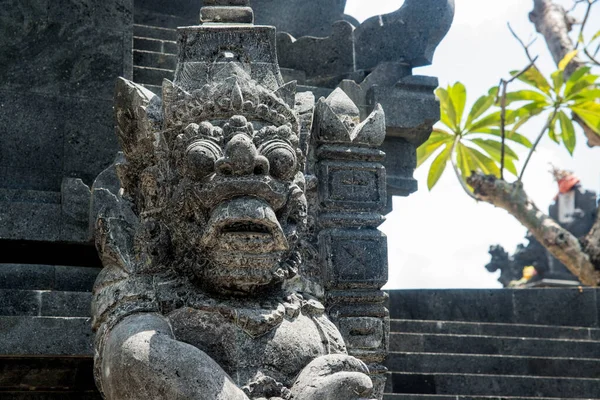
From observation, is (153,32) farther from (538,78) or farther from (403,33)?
(538,78)

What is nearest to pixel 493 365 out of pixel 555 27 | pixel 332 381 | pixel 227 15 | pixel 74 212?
pixel 74 212

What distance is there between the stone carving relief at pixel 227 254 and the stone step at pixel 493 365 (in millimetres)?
3394

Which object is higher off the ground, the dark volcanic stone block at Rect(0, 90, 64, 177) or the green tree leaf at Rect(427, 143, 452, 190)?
the green tree leaf at Rect(427, 143, 452, 190)

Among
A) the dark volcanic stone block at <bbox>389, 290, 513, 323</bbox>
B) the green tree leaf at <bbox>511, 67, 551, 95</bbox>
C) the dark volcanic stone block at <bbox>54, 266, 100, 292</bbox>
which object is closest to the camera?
the dark volcanic stone block at <bbox>54, 266, 100, 292</bbox>

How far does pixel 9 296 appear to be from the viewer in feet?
19.5

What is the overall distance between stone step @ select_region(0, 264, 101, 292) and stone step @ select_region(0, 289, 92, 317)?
0.21 m

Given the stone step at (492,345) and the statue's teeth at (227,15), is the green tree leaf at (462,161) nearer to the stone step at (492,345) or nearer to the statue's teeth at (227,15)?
the stone step at (492,345)

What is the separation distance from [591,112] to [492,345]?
5382mm

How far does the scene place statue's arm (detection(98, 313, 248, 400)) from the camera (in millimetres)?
4172

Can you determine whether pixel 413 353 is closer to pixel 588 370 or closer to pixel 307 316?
pixel 588 370

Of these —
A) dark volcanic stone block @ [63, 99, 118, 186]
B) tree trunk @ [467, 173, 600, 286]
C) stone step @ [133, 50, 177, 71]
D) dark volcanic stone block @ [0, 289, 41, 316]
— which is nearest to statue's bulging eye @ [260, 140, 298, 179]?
dark volcanic stone block @ [0, 289, 41, 316]

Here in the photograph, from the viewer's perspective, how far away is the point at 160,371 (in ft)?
13.8

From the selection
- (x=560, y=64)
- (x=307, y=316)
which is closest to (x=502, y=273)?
(x=560, y=64)

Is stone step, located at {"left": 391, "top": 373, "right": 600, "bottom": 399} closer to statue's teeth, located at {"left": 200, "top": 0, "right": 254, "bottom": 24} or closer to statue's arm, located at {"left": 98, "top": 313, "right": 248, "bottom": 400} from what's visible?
statue's teeth, located at {"left": 200, "top": 0, "right": 254, "bottom": 24}
